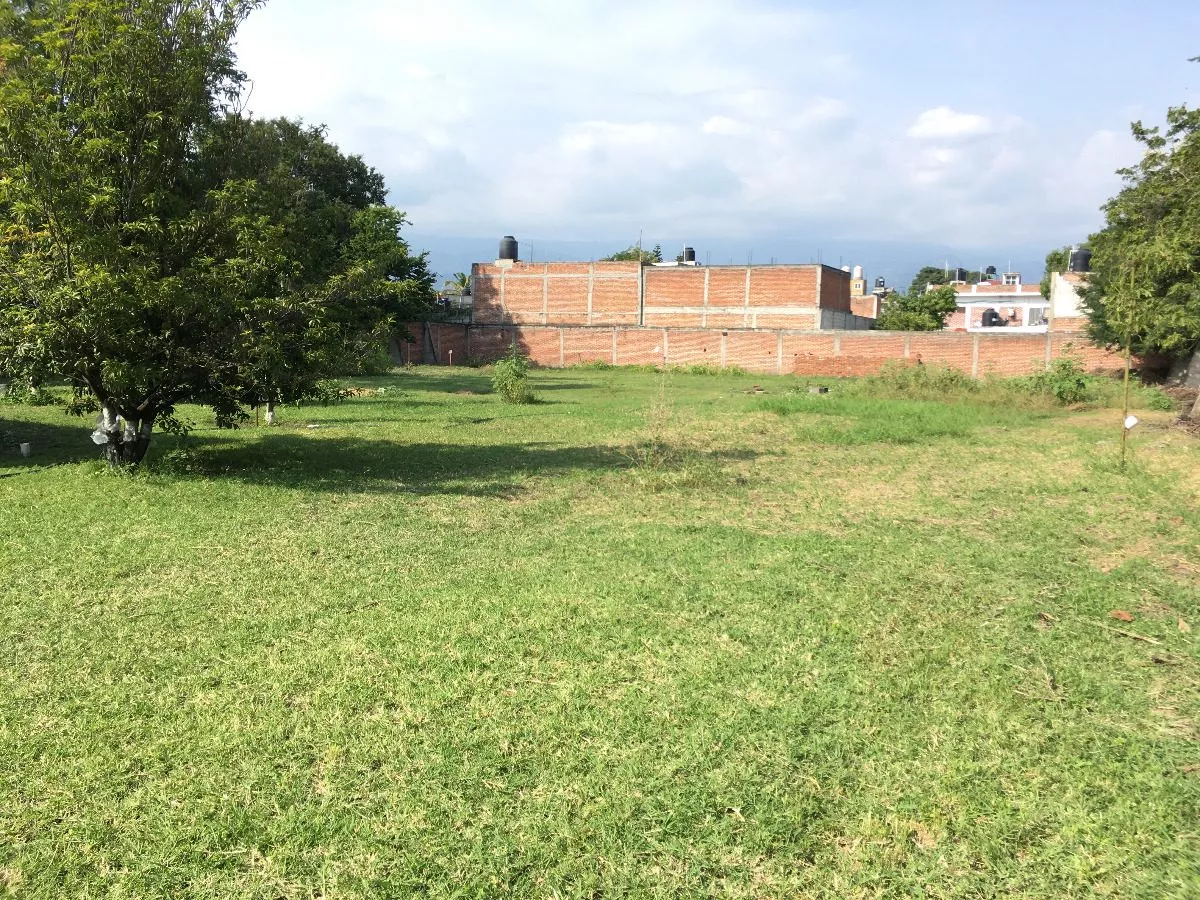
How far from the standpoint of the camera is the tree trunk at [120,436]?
9.39m

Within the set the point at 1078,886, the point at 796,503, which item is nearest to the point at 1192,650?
the point at 1078,886

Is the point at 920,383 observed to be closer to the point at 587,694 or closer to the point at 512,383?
the point at 512,383

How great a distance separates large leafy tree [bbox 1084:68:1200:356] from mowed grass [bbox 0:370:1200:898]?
24.9ft

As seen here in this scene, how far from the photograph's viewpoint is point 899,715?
399 cm

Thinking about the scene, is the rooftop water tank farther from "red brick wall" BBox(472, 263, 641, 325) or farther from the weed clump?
the weed clump

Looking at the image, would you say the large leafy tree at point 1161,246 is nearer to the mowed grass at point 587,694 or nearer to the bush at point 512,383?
the mowed grass at point 587,694

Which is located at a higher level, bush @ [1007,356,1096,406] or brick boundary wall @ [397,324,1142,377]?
brick boundary wall @ [397,324,1142,377]

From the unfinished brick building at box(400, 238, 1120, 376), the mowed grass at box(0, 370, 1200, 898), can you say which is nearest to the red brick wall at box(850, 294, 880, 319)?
the unfinished brick building at box(400, 238, 1120, 376)

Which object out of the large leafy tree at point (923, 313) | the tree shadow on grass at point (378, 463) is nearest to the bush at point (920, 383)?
the tree shadow on grass at point (378, 463)

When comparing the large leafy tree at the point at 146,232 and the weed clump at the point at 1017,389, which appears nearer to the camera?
the large leafy tree at the point at 146,232

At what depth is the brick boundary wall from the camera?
1458 inches

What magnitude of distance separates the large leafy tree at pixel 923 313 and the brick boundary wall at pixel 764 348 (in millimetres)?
18065

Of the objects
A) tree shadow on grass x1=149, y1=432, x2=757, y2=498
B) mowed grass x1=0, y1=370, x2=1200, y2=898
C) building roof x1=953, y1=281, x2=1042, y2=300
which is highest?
building roof x1=953, y1=281, x2=1042, y2=300

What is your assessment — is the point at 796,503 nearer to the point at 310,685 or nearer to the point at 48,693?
the point at 310,685
